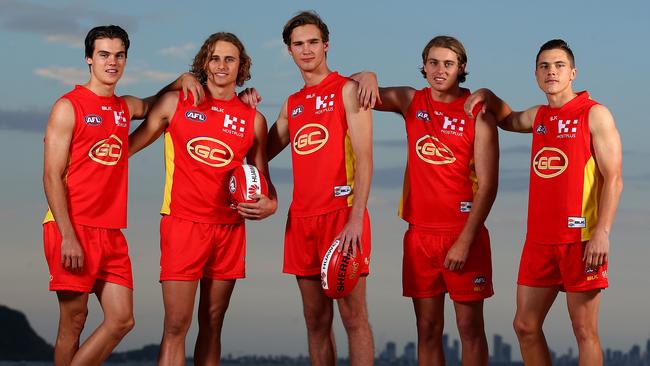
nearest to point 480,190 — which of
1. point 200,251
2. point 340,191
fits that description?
point 340,191

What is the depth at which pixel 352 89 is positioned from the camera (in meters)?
11.2

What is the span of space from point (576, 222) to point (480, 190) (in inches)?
34.8

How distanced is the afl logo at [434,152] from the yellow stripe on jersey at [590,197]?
3.83ft

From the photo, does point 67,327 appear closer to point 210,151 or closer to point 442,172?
point 210,151

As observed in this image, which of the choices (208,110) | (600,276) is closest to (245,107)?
(208,110)

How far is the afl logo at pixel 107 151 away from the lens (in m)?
11.1

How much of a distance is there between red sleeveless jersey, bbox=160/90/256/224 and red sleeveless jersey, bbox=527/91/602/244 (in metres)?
2.59

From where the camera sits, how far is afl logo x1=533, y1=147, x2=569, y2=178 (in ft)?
37.2

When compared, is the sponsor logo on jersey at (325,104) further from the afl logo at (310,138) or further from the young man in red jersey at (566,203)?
the young man in red jersey at (566,203)

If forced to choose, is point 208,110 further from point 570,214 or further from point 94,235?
point 570,214

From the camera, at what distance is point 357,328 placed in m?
11.1

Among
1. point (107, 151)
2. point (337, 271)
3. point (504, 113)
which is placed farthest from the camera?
point (504, 113)

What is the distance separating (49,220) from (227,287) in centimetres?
165

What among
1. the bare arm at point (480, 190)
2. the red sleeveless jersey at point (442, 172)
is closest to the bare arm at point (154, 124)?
the red sleeveless jersey at point (442, 172)
